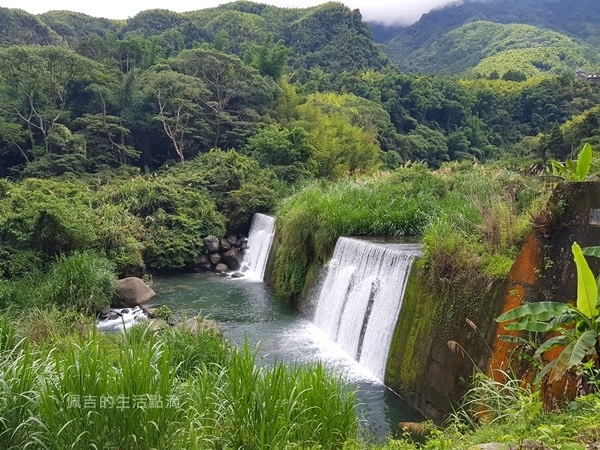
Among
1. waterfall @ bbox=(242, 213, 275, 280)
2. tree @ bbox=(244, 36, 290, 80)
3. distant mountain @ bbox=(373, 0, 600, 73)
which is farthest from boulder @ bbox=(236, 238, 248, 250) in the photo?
distant mountain @ bbox=(373, 0, 600, 73)

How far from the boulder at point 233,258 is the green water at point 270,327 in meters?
1.13

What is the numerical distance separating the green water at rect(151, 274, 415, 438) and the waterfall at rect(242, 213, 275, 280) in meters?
0.81

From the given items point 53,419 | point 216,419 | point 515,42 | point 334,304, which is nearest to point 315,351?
point 334,304

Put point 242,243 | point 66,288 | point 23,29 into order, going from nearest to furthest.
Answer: point 66,288, point 242,243, point 23,29

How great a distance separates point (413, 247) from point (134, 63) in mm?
24521

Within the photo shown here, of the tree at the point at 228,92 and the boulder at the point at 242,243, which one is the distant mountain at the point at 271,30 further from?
the boulder at the point at 242,243

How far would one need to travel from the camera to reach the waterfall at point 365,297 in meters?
7.54

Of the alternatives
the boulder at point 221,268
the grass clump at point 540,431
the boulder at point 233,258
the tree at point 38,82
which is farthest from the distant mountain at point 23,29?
the grass clump at point 540,431

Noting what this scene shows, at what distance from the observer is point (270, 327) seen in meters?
10.3

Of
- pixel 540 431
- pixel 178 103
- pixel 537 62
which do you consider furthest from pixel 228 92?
pixel 537 62

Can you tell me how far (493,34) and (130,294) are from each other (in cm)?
6366

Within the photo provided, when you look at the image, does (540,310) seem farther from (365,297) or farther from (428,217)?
(428,217)

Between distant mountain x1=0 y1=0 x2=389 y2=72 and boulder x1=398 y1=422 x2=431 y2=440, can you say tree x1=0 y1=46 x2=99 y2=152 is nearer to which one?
boulder x1=398 y1=422 x2=431 y2=440

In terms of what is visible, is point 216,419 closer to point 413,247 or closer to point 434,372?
point 434,372
